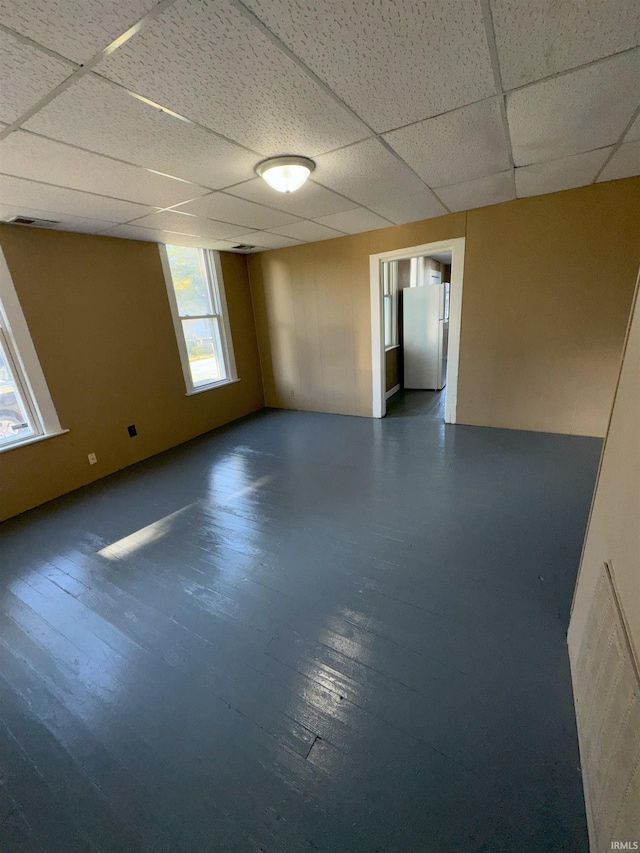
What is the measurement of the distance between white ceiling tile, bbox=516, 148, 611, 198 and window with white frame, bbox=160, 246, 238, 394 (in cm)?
361

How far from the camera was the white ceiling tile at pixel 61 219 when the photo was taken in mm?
2475

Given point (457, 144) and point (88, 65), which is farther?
point (457, 144)

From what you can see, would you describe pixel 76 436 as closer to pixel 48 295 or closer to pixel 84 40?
pixel 48 295

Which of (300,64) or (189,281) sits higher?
(300,64)

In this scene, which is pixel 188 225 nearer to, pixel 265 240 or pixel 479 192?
pixel 265 240

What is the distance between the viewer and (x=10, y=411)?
9.61 feet

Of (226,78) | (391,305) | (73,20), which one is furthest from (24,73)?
(391,305)

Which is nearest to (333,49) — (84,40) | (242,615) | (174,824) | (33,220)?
(84,40)

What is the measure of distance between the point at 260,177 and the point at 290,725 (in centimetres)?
299

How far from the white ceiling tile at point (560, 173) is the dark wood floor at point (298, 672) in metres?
2.37

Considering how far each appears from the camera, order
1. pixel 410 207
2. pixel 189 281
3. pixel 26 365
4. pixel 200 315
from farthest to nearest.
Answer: pixel 200 315 → pixel 189 281 → pixel 410 207 → pixel 26 365

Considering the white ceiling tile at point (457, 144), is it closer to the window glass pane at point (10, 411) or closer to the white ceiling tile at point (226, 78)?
the white ceiling tile at point (226, 78)

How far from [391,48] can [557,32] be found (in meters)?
0.59

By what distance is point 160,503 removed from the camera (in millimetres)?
2930
